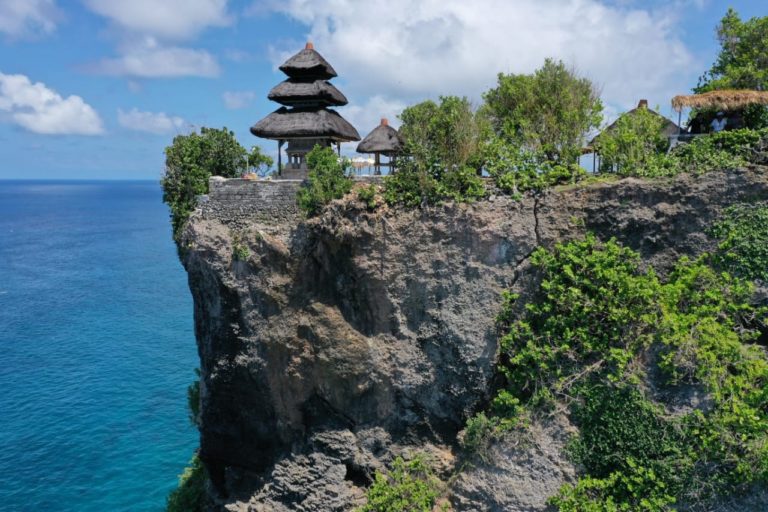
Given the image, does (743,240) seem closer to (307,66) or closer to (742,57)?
(742,57)

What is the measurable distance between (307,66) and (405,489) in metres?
13.5

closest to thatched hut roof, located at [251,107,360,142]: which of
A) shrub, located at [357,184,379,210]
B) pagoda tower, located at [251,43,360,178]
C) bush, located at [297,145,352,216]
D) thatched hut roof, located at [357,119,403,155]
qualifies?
pagoda tower, located at [251,43,360,178]

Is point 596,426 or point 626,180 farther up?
point 626,180

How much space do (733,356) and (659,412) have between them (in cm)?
207

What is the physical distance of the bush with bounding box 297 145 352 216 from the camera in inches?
623

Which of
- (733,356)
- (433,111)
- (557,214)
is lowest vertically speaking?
(733,356)

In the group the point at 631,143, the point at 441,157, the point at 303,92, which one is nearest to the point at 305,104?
the point at 303,92

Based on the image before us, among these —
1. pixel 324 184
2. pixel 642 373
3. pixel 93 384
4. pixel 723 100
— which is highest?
pixel 723 100

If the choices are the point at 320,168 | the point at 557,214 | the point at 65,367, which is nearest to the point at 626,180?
the point at 557,214

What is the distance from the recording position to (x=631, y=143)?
14.9 metres

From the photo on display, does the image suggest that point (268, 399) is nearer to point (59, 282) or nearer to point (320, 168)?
point (320, 168)

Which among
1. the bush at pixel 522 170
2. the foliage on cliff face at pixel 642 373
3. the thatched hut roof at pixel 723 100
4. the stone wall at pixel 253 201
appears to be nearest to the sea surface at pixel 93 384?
the stone wall at pixel 253 201

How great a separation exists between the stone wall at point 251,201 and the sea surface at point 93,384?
46.4 feet

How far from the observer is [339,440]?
16562 mm
